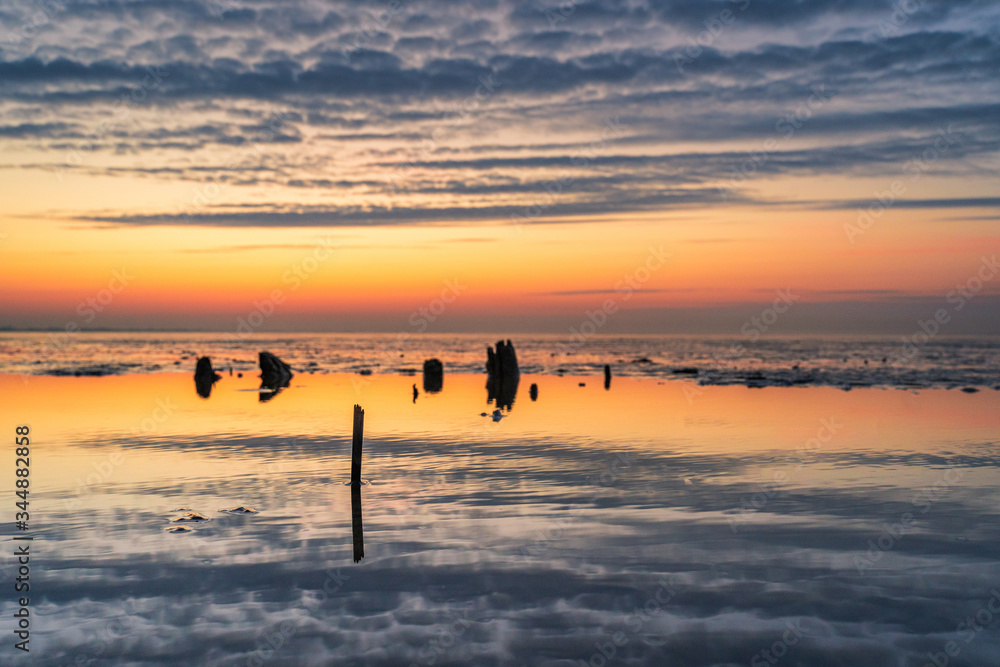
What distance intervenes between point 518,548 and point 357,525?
279 cm

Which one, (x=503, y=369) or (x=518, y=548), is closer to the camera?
(x=518, y=548)

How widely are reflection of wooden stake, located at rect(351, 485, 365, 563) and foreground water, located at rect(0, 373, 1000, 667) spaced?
0.07 m

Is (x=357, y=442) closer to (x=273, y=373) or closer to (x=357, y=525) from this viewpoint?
(x=357, y=525)

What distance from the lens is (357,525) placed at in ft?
38.4

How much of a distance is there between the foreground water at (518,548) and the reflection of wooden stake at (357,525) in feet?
0.24

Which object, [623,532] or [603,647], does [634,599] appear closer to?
[603,647]

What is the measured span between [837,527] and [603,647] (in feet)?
19.7

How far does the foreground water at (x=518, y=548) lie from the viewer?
7.62 meters

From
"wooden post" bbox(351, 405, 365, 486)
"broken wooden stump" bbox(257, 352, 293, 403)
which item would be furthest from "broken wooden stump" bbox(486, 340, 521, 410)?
"wooden post" bbox(351, 405, 365, 486)

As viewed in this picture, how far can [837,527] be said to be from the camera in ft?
38.4

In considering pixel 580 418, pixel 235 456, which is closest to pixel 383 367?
pixel 580 418

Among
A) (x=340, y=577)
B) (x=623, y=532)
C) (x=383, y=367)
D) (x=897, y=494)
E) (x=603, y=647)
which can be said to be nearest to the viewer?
(x=603, y=647)

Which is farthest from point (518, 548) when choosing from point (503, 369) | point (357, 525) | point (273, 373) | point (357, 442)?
point (273, 373)

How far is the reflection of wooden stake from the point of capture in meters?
10.2
